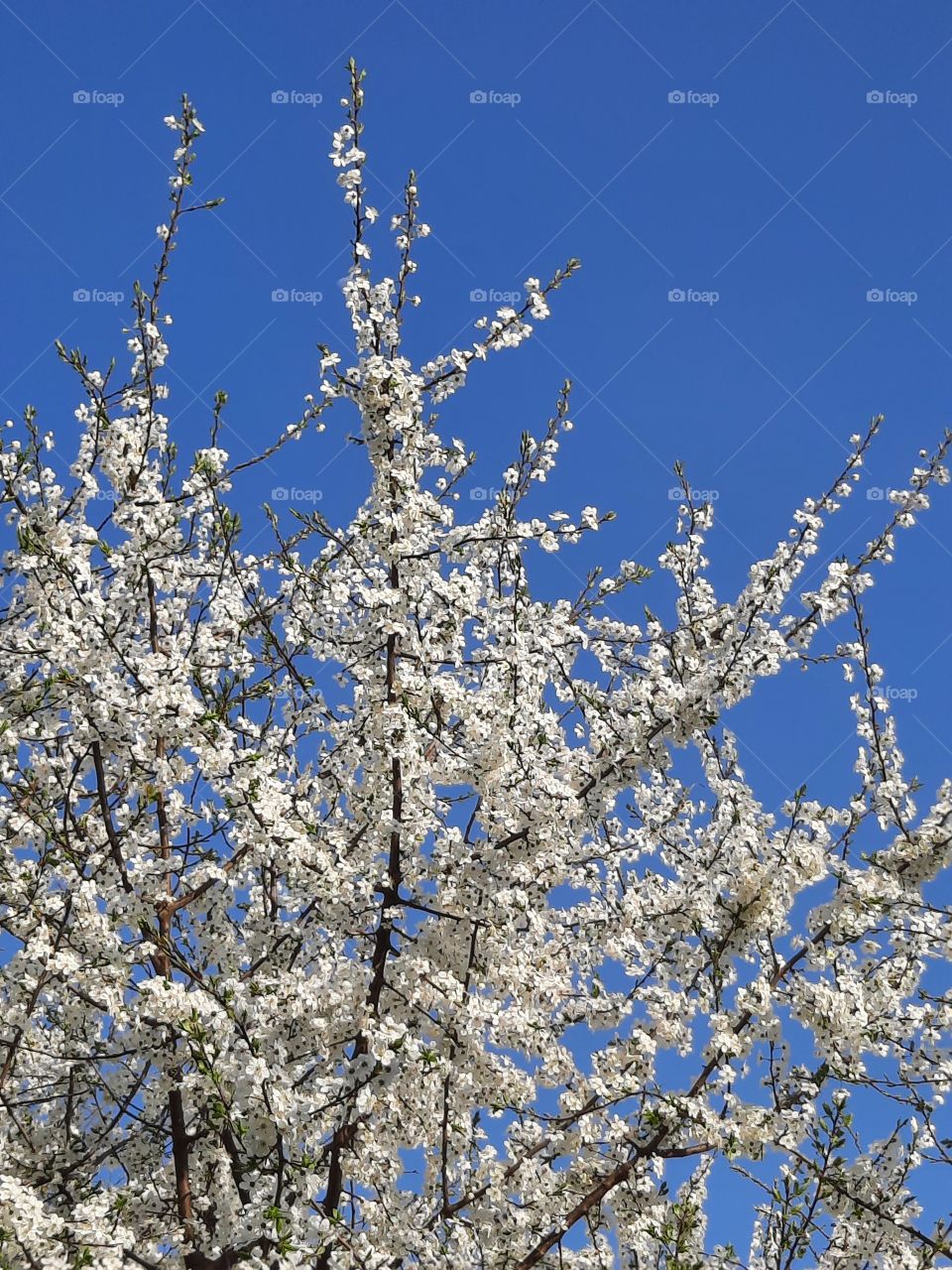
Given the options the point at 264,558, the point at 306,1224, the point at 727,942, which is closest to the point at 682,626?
the point at 727,942

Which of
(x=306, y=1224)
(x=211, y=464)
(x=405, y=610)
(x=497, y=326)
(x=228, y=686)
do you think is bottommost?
(x=306, y=1224)

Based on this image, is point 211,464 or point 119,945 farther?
point 211,464

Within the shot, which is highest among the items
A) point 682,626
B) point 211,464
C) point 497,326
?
point 497,326

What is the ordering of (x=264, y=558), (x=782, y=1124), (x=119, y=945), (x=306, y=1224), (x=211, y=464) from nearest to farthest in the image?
1. (x=306, y=1224)
2. (x=119, y=945)
3. (x=782, y=1124)
4. (x=211, y=464)
5. (x=264, y=558)

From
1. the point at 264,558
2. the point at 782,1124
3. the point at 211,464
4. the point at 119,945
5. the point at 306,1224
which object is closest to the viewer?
the point at 306,1224

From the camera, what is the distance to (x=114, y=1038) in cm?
563

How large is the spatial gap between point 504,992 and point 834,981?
5.75 feet

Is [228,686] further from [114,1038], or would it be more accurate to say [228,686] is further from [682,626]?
[682,626]

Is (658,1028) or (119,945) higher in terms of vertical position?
(658,1028)

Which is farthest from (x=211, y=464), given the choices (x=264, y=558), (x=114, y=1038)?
(x=114, y=1038)

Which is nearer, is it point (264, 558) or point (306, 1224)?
point (306, 1224)

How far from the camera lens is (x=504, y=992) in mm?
6352

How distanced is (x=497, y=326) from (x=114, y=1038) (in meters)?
4.19

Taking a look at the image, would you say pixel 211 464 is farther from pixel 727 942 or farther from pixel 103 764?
pixel 727 942
